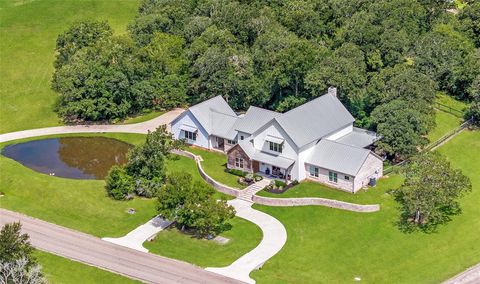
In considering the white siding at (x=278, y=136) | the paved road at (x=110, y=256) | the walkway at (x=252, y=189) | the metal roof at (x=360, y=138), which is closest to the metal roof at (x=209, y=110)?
the white siding at (x=278, y=136)

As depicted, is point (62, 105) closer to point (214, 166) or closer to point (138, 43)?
point (138, 43)

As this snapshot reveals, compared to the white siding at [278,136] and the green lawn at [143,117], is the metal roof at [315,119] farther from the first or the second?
the green lawn at [143,117]

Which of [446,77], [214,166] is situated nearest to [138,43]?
[214,166]

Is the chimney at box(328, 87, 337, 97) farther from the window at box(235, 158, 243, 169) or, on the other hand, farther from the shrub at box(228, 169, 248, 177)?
the shrub at box(228, 169, 248, 177)

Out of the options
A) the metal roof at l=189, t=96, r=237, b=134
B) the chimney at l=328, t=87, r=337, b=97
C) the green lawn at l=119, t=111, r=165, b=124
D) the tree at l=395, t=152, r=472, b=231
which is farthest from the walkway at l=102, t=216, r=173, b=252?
the green lawn at l=119, t=111, r=165, b=124

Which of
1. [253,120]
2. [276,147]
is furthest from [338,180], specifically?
[253,120]

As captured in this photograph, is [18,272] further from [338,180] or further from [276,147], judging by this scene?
[338,180]

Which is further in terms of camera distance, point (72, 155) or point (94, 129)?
point (94, 129)
